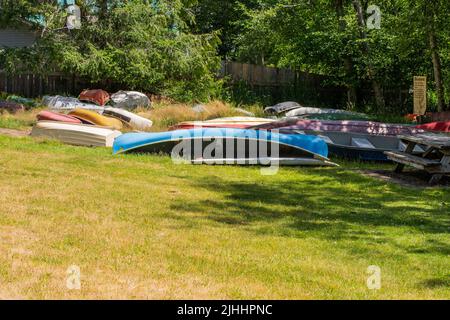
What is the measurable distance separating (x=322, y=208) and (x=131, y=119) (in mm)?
8319

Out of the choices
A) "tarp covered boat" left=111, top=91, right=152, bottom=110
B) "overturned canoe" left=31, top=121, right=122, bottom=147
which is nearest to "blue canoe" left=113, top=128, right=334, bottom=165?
"overturned canoe" left=31, top=121, right=122, bottom=147

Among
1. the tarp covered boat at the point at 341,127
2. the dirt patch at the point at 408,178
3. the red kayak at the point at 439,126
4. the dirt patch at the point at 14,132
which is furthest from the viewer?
the red kayak at the point at 439,126

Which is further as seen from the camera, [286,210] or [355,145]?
[355,145]

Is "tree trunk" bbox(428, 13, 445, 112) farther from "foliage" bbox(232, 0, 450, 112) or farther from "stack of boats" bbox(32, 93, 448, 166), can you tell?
"stack of boats" bbox(32, 93, 448, 166)

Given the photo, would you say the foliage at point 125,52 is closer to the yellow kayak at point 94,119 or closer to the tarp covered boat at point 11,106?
the tarp covered boat at point 11,106

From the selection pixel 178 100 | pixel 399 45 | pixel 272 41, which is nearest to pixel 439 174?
pixel 399 45

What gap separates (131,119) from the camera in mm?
15789

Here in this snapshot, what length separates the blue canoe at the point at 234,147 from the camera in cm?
1181

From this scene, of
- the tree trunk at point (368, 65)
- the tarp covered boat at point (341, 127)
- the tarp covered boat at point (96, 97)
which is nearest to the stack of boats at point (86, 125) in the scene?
the tarp covered boat at point (96, 97)

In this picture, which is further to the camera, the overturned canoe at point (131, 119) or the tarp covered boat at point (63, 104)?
the tarp covered boat at point (63, 104)

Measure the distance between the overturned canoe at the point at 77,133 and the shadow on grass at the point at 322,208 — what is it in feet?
11.5

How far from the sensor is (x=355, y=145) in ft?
42.8
